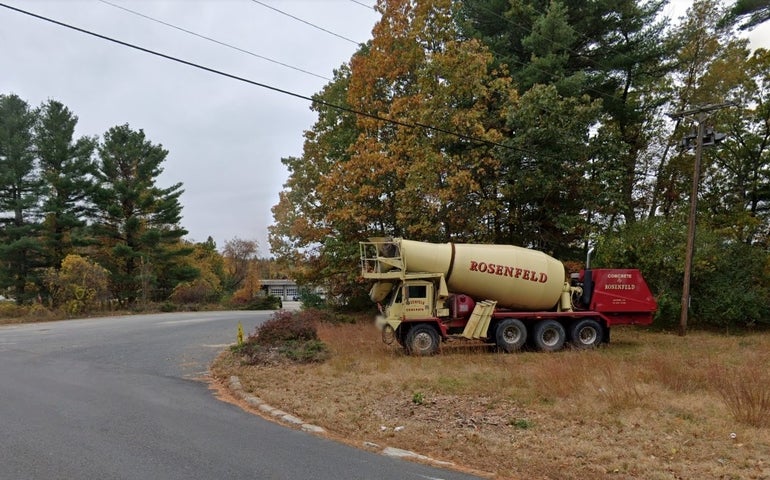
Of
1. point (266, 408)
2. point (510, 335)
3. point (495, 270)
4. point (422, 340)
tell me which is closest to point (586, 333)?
point (510, 335)

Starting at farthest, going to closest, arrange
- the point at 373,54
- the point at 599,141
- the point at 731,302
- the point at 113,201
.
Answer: the point at 113,201 → the point at 373,54 → the point at 599,141 → the point at 731,302

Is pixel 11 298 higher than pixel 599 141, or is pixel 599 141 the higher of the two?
pixel 599 141

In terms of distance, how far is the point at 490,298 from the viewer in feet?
49.2

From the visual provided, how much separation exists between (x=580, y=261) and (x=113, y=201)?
39078 millimetres

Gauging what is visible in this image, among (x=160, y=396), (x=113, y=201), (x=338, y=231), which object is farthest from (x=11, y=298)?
(x=160, y=396)

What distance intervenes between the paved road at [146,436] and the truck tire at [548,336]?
9344 mm

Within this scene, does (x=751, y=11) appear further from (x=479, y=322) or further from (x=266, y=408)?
(x=266, y=408)

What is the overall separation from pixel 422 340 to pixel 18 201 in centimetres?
3960

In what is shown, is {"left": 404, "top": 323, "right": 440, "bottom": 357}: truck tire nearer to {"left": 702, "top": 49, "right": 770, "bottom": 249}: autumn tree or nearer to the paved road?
the paved road

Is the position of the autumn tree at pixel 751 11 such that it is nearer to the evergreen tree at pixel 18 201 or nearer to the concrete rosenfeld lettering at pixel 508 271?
the concrete rosenfeld lettering at pixel 508 271

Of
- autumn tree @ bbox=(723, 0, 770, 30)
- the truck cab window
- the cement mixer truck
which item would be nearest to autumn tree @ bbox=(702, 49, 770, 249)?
autumn tree @ bbox=(723, 0, 770, 30)

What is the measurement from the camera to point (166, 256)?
46.6m

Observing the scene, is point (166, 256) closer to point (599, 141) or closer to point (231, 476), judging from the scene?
point (599, 141)

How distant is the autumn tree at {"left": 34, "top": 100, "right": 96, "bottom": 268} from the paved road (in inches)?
1331
